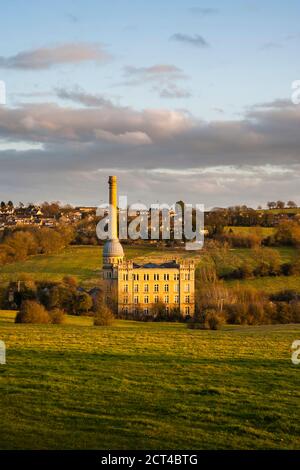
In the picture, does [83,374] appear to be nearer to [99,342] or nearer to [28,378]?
[28,378]

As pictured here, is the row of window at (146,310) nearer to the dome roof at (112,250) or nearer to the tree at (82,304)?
the tree at (82,304)

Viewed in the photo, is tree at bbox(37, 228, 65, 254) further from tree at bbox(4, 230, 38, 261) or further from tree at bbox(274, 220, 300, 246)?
tree at bbox(274, 220, 300, 246)

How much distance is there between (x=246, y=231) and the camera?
9969 centimetres

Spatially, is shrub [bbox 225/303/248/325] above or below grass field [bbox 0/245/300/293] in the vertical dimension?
below

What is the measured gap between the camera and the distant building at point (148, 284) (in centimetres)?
6519

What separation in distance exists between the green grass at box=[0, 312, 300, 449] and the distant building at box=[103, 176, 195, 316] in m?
41.4

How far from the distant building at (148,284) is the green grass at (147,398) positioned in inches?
1630

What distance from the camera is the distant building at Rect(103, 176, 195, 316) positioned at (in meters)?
65.2

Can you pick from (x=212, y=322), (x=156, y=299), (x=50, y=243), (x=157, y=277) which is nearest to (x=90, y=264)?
(x=50, y=243)

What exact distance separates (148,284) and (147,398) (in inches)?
2155

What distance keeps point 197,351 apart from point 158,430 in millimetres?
10847

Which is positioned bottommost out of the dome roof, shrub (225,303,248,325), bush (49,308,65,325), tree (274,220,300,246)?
shrub (225,303,248,325)

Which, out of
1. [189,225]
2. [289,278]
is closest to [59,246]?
[189,225]

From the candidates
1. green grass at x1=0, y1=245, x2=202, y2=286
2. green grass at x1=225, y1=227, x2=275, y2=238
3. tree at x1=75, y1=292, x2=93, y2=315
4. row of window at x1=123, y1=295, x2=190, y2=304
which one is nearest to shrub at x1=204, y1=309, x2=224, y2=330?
tree at x1=75, y1=292, x2=93, y2=315
